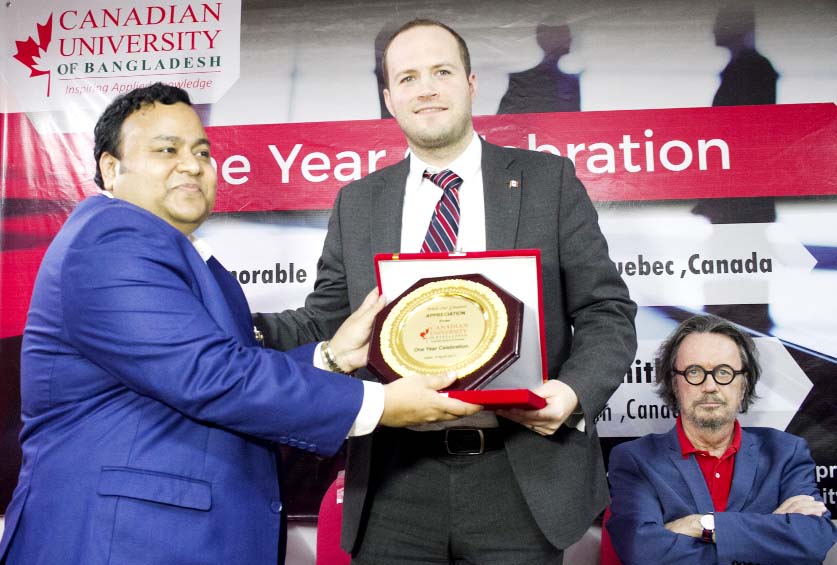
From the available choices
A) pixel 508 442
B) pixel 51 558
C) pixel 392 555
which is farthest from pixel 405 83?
pixel 51 558

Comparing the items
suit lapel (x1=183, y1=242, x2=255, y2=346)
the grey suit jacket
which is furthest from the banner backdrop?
suit lapel (x1=183, y1=242, x2=255, y2=346)

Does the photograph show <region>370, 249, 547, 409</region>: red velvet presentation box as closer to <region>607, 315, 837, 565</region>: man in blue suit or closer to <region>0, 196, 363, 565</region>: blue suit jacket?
<region>0, 196, 363, 565</region>: blue suit jacket

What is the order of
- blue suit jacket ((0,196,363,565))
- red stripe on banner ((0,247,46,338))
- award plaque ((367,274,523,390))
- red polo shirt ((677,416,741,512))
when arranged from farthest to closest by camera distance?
red stripe on banner ((0,247,46,338)) → red polo shirt ((677,416,741,512)) → award plaque ((367,274,523,390)) → blue suit jacket ((0,196,363,565))

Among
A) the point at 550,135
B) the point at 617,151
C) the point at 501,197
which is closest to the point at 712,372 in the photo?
the point at 617,151

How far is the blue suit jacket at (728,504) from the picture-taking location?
8.66 ft

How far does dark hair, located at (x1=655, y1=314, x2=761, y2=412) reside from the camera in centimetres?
319

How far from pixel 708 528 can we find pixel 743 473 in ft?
1.01

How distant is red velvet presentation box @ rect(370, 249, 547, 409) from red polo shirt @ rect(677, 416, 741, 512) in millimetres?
1403

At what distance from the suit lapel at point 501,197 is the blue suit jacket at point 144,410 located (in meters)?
0.59

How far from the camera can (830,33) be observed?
3613 mm

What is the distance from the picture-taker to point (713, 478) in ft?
9.74

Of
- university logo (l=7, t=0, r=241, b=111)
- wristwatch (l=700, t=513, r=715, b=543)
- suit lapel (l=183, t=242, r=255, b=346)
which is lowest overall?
wristwatch (l=700, t=513, r=715, b=543)

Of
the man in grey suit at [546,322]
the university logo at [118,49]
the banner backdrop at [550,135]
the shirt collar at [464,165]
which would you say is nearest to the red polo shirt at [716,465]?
the banner backdrop at [550,135]

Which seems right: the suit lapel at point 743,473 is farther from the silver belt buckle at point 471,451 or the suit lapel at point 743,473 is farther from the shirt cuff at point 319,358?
the shirt cuff at point 319,358
